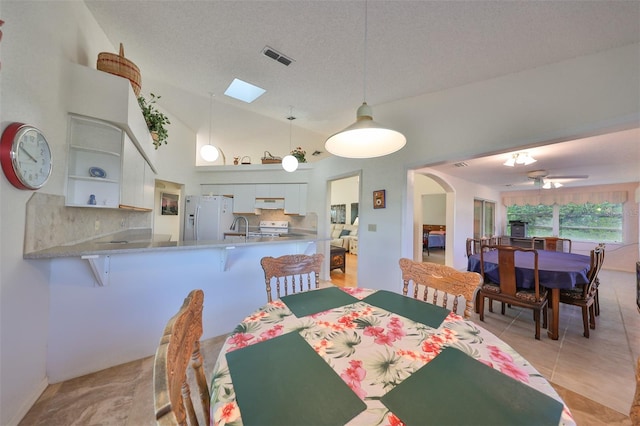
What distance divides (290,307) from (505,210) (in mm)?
9311

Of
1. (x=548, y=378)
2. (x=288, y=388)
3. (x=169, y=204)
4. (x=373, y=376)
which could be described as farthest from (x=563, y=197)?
(x=169, y=204)

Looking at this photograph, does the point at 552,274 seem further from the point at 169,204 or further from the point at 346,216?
the point at 169,204

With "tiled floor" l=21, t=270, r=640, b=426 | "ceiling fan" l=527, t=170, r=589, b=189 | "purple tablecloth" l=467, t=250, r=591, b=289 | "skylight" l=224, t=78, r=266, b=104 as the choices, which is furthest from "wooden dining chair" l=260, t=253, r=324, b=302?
"ceiling fan" l=527, t=170, r=589, b=189

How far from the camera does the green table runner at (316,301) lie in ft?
3.83

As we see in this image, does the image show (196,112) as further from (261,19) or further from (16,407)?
(16,407)

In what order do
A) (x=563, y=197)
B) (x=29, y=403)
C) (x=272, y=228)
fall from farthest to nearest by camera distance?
(x=563, y=197), (x=272, y=228), (x=29, y=403)

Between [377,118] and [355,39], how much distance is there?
4.50 feet

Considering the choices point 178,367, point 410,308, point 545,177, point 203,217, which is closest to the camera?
point 178,367

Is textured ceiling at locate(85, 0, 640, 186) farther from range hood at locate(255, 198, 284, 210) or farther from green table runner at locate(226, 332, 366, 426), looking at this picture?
range hood at locate(255, 198, 284, 210)

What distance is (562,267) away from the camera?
2.46 meters

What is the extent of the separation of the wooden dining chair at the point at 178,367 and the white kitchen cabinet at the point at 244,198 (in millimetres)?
4412

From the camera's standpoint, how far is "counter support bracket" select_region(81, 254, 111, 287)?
153 centimetres

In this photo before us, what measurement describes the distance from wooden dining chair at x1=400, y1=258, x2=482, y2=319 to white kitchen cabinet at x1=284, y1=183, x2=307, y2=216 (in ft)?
11.0

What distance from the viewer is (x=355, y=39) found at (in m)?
1.97
